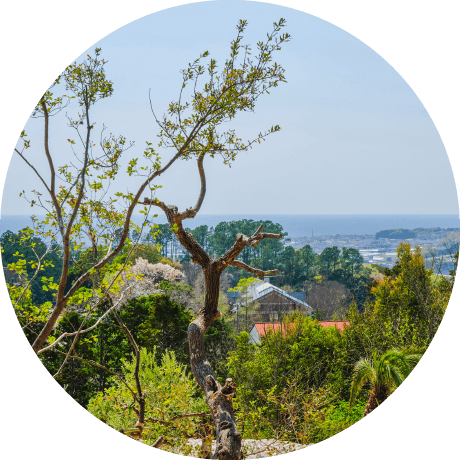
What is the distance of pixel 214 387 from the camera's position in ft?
13.8

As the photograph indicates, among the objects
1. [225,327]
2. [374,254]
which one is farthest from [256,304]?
[374,254]

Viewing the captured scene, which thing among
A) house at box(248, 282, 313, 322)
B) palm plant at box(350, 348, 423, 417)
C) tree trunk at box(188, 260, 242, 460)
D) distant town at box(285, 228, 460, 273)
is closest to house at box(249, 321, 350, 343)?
house at box(248, 282, 313, 322)

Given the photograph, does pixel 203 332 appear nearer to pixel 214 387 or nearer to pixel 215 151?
pixel 214 387

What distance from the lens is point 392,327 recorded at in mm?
9609

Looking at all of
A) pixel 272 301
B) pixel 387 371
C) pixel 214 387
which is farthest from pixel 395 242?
pixel 214 387

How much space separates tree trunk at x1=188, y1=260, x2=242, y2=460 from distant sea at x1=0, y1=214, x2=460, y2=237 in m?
1.05

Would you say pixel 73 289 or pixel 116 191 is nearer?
pixel 73 289

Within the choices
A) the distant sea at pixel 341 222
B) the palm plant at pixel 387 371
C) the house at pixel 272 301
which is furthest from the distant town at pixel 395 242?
the house at pixel 272 301

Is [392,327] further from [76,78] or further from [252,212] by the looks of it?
[76,78]

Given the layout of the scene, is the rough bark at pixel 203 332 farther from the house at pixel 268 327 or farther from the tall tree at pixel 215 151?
the house at pixel 268 327

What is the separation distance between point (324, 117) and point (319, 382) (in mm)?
6532

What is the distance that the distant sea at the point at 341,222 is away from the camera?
19.9 feet

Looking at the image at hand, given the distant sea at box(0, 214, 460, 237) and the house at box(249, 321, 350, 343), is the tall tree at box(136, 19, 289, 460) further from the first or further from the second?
the house at box(249, 321, 350, 343)

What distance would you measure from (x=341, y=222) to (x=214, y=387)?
14.0ft
